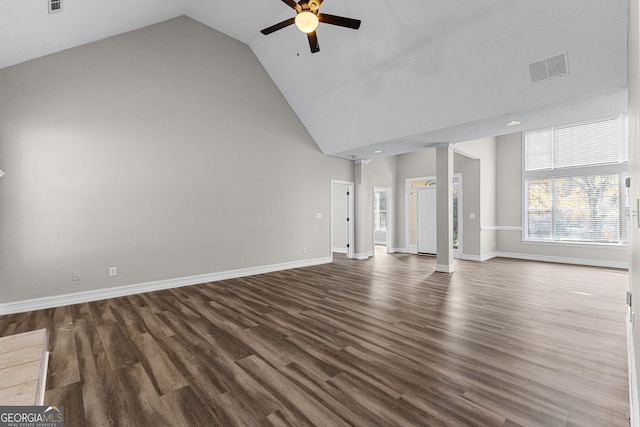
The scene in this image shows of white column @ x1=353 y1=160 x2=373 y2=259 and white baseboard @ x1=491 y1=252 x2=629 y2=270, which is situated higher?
white column @ x1=353 y1=160 x2=373 y2=259

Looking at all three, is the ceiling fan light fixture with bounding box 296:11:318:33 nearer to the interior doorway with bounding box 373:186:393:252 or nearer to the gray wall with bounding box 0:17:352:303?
the gray wall with bounding box 0:17:352:303

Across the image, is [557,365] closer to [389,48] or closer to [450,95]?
[450,95]

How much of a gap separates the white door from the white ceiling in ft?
9.48

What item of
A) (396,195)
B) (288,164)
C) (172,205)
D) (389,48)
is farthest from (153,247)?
(396,195)

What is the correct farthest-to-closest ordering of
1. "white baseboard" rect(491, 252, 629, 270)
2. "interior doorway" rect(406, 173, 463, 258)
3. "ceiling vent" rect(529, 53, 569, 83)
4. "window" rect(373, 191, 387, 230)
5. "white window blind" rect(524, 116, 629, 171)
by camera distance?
1. "window" rect(373, 191, 387, 230)
2. "interior doorway" rect(406, 173, 463, 258)
3. "white window blind" rect(524, 116, 629, 171)
4. "white baseboard" rect(491, 252, 629, 270)
5. "ceiling vent" rect(529, 53, 569, 83)

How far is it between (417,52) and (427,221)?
17.7 ft

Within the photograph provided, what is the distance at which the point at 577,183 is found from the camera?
6.74 metres

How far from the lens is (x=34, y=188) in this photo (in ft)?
11.8

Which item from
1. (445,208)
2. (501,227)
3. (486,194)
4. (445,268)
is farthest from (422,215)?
(445,268)

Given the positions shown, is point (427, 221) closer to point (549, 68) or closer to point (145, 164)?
point (549, 68)

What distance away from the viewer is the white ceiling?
2.97 meters

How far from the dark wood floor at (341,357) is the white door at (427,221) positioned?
3.88m

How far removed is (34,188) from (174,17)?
346 centimetres

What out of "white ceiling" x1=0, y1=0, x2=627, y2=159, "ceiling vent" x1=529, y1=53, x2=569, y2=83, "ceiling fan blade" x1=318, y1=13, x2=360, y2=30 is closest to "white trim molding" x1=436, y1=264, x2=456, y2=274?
"white ceiling" x1=0, y1=0, x2=627, y2=159
